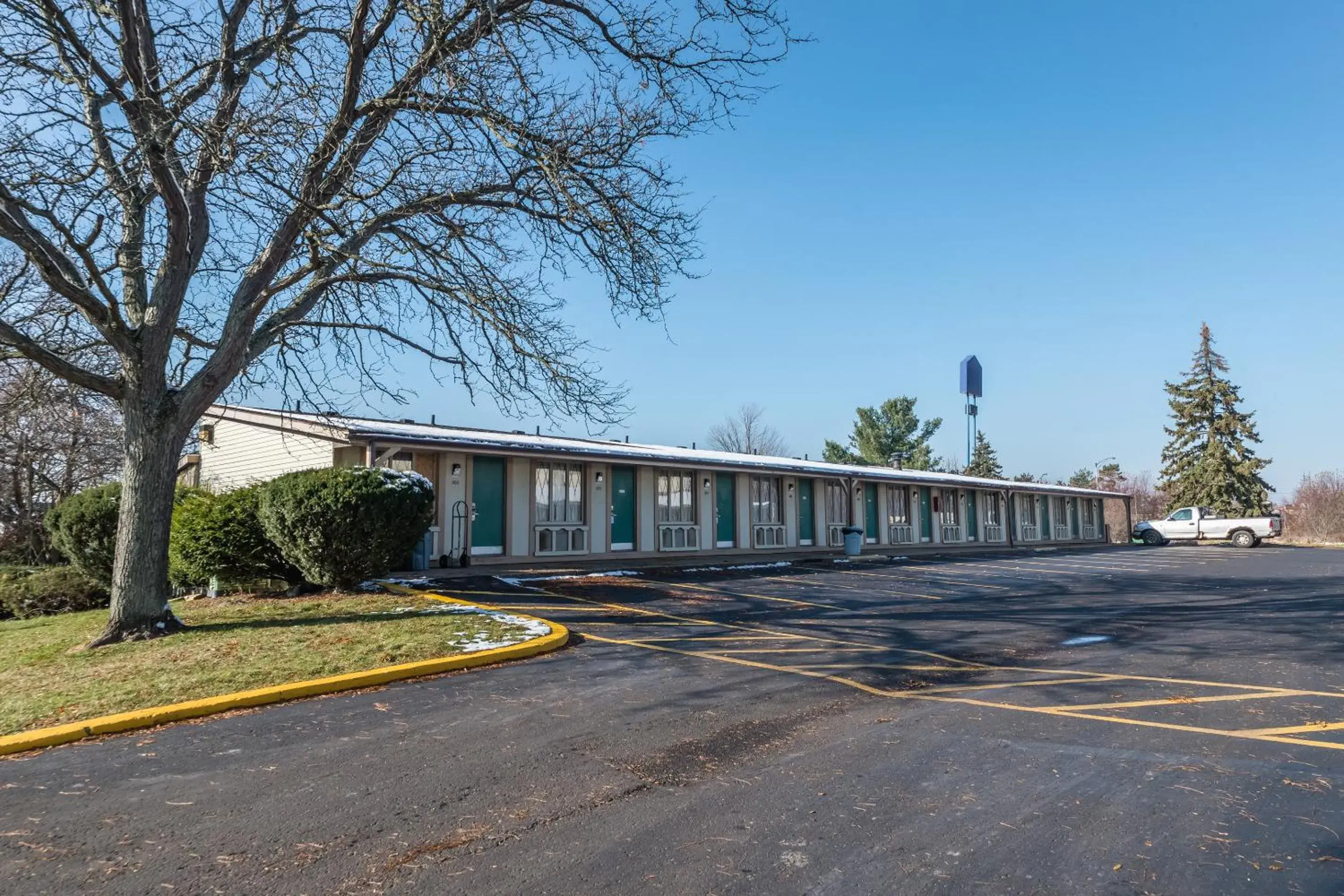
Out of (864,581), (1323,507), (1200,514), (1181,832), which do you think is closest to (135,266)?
(1181,832)

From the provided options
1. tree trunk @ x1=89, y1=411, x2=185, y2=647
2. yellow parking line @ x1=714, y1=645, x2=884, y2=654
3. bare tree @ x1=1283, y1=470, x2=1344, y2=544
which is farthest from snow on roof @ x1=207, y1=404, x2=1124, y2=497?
bare tree @ x1=1283, y1=470, x2=1344, y2=544

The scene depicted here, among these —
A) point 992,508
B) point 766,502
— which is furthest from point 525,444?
point 992,508

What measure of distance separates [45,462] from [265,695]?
2037cm

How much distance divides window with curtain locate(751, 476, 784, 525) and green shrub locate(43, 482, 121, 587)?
15.3 metres

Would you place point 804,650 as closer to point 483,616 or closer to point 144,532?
point 483,616

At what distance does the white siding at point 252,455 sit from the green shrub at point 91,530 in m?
2.41

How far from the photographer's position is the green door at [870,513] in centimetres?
2762

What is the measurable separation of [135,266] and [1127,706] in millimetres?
11062

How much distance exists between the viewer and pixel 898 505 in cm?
2933

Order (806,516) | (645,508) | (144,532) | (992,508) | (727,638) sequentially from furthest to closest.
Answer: (992,508)
(806,516)
(645,508)
(727,638)
(144,532)

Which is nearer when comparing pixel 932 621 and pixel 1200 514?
pixel 932 621

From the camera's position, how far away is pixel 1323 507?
47000mm

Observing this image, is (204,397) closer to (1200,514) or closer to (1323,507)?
(1200,514)

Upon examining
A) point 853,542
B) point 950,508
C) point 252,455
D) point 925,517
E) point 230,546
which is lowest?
point 853,542
